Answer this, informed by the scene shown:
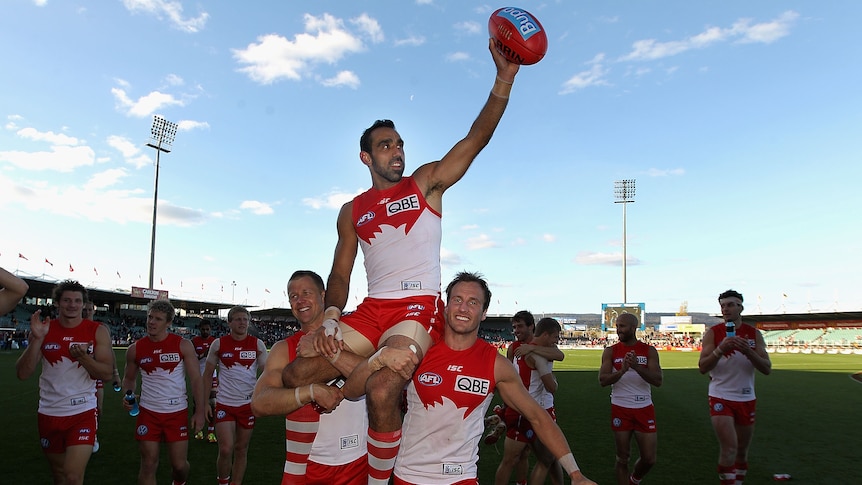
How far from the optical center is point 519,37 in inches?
168

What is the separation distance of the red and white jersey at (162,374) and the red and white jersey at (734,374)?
8.02 metres

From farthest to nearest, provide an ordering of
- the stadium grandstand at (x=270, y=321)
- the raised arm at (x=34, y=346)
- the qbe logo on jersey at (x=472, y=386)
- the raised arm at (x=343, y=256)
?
the stadium grandstand at (x=270, y=321) < the raised arm at (x=34, y=346) < the raised arm at (x=343, y=256) < the qbe logo on jersey at (x=472, y=386)

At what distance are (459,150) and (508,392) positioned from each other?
1.93 m

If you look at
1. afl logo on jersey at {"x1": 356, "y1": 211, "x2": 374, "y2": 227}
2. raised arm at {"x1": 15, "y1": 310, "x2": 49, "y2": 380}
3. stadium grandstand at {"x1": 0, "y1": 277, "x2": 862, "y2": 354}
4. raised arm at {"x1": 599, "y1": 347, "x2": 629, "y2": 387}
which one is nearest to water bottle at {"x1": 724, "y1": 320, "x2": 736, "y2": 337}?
raised arm at {"x1": 599, "y1": 347, "x2": 629, "y2": 387}

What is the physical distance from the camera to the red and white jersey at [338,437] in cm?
467

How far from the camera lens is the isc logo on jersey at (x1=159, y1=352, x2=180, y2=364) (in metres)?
8.19

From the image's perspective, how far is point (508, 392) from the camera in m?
4.21

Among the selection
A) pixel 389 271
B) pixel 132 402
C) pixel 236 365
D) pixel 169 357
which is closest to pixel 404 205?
pixel 389 271

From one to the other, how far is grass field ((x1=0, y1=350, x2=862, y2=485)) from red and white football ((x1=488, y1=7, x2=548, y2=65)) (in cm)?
754

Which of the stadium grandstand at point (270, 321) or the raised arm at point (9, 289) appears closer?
the raised arm at point (9, 289)

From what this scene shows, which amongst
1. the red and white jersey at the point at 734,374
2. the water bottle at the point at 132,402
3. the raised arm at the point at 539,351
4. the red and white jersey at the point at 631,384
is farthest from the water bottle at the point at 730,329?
the water bottle at the point at 132,402

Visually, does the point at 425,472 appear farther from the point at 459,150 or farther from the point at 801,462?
the point at 801,462

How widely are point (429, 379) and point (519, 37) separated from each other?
2.68m

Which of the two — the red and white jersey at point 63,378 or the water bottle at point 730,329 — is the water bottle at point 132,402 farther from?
the water bottle at point 730,329
